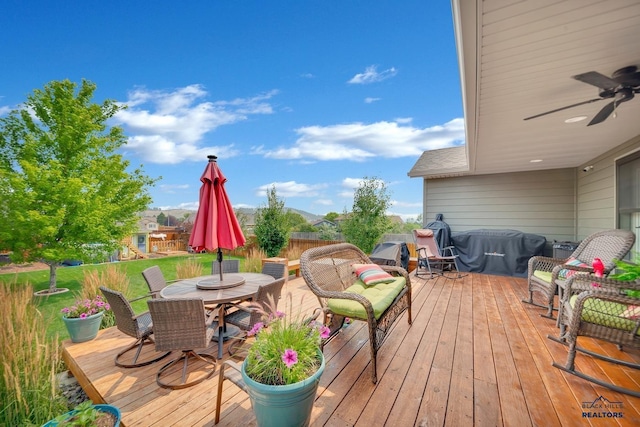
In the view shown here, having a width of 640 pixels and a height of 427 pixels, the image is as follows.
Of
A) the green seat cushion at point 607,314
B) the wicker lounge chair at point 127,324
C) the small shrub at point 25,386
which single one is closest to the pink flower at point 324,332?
the wicker lounge chair at point 127,324

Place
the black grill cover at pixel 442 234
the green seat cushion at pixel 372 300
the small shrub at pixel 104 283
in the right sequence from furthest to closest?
the black grill cover at pixel 442 234, the small shrub at pixel 104 283, the green seat cushion at pixel 372 300

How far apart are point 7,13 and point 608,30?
28.9ft

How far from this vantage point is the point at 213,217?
9.36 feet

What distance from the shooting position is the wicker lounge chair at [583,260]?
10.6ft

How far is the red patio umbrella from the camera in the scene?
2.82 meters

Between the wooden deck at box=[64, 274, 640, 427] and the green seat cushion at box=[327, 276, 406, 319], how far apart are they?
1.60 ft

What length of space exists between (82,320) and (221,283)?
1.65 metres

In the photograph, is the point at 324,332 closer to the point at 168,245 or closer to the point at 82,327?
the point at 82,327

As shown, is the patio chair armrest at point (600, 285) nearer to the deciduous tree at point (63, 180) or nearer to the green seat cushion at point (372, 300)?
the green seat cushion at point (372, 300)

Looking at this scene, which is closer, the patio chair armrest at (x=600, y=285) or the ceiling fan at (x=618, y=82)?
the ceiling fan at (x=618, y=82)

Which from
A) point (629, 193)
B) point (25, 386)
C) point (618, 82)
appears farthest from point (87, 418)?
point (629, 193)

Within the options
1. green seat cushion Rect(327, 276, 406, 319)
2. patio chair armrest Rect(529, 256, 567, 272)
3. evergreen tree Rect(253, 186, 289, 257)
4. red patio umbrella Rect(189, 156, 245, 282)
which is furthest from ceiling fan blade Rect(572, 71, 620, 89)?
evergreen tree Rect(253, 186, 289, 257)

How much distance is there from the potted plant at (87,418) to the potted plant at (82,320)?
71.7 inches

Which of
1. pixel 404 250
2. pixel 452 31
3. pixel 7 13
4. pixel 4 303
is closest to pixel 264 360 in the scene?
pixel 452 31
